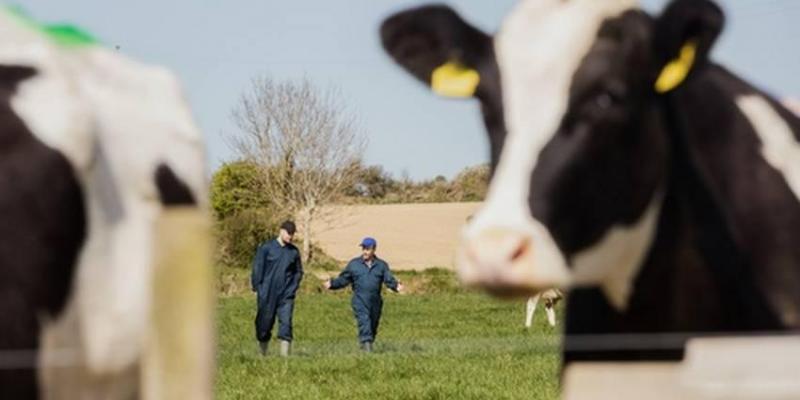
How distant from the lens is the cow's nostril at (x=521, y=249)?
344cm

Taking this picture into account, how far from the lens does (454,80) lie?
13.5ft

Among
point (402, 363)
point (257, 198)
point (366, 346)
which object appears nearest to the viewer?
point (402, 363)

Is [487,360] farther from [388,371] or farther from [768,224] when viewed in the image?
[768,224]

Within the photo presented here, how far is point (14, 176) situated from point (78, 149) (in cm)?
19

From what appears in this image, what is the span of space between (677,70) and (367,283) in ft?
43.2

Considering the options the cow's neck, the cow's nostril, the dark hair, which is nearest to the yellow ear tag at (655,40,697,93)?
the cow's neck

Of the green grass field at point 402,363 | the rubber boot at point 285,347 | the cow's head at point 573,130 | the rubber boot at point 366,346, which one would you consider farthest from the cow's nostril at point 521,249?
the rubber boot at point 366,346

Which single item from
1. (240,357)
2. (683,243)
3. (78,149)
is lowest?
(240,357)

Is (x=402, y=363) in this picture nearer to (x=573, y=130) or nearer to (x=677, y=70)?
(x=677, y=70)

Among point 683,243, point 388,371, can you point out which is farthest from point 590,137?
point 388,371

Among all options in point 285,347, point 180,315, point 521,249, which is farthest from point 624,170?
point 285,347

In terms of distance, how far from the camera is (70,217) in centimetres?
394

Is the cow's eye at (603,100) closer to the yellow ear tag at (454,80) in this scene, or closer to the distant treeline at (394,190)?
the yellow ear tag at (454,80)

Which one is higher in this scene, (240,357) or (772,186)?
(772,186)
